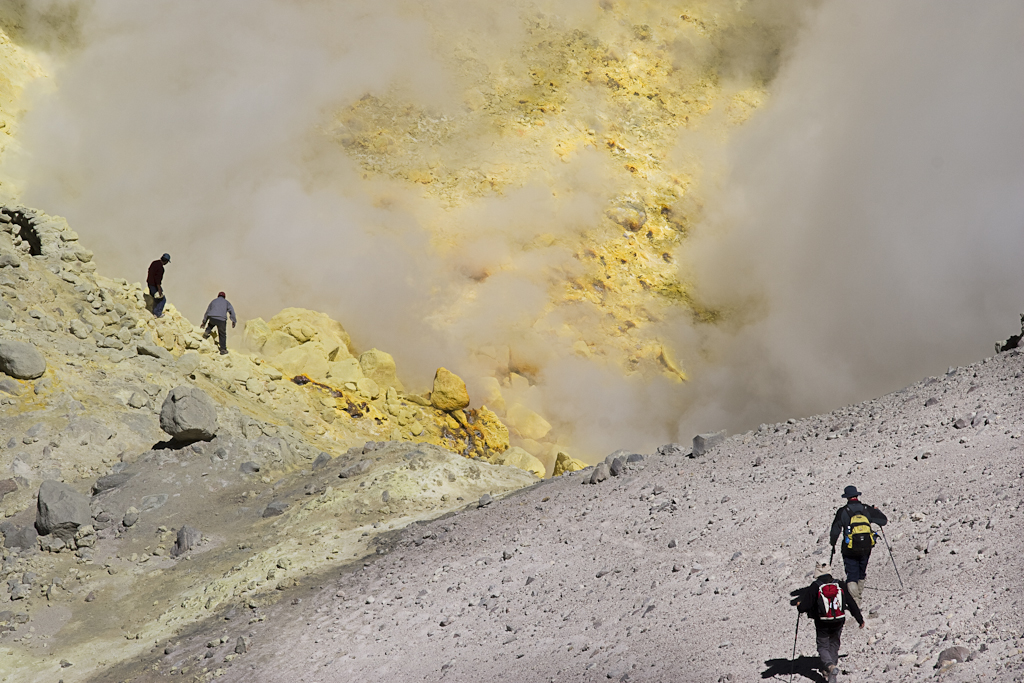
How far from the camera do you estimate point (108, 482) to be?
1083 centimetres

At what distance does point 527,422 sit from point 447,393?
2697 millimetres

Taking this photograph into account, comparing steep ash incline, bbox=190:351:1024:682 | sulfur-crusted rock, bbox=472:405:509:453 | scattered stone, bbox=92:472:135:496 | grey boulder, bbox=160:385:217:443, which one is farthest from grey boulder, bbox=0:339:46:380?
sulfur-crusted rock, bbox=472:405:509:453

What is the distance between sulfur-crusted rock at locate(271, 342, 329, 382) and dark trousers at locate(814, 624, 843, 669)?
1256cm

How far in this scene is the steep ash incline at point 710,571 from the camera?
17.2ft

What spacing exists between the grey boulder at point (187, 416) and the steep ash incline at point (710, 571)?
385cm

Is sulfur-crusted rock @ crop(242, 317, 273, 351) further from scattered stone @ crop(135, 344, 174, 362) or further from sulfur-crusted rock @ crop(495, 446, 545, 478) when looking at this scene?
sulfur-crusted rock @ crop(495, 446, 545, 478)

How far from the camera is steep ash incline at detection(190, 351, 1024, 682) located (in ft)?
17.2

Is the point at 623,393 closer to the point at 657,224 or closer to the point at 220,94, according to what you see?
the point at 657,224

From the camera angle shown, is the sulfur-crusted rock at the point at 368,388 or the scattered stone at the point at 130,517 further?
the sulfur-crusted rock at the point at 368,388

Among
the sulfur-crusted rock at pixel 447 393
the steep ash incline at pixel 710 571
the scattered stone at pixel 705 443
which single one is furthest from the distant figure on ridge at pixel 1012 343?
the sulfur-crusted rock at pixel 447 393

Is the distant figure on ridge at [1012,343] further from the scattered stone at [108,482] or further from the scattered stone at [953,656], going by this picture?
the scattered stone at [108,482]

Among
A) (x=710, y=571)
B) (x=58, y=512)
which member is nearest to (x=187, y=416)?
(x=58, y=512)

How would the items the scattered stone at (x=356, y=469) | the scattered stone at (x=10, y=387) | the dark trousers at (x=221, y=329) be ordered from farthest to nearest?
the dark trousers at (x=221, y=329) → the scattered stone at (x=10, y=387) → the scattered stone at (x=356, y=469)

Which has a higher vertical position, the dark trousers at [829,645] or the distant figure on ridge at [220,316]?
the distant figure on ridge at [220,316]
